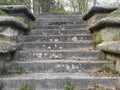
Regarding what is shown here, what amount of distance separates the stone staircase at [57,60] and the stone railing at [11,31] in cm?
16

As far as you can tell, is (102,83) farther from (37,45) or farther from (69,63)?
(37,45)

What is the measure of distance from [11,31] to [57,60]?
2.99 ft

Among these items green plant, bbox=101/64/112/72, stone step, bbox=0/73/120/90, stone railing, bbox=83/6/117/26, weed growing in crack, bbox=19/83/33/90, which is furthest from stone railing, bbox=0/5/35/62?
stone railing, bbox=83/6/117/26

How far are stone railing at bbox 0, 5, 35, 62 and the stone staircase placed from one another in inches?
6.3

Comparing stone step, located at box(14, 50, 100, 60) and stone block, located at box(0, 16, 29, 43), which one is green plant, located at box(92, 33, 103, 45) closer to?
stone step, located at box(14, 50, 100, 60)

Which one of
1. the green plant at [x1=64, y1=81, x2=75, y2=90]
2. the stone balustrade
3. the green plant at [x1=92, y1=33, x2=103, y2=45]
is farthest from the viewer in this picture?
the green plant at [x1=92, y1=33, x2=103, y2=45]

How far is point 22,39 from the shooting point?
12.6 feet

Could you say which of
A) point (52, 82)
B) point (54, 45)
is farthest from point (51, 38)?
point (52, 82)

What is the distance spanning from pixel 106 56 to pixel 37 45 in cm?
128

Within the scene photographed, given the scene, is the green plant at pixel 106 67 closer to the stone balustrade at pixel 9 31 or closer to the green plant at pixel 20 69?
the green plant at pixel 20 69

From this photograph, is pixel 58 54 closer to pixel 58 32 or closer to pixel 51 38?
pixel 51 38

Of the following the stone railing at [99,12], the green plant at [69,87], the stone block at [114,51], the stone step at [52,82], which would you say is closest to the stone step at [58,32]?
the stone railing at [99,12]

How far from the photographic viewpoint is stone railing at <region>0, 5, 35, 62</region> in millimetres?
2759

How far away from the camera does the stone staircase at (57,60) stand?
2.45m
